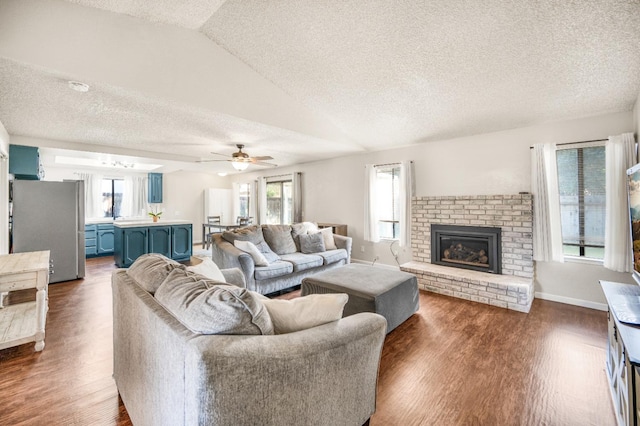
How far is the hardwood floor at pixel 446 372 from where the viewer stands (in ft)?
5.66

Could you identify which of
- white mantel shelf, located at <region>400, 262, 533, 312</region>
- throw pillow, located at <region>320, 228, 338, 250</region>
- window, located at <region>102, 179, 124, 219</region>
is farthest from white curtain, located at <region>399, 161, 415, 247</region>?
window, located at <region>102, 179, 124, 219</region>

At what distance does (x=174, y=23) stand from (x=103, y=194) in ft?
21.2

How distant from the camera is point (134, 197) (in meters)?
7.84

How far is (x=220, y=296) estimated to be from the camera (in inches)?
44.7

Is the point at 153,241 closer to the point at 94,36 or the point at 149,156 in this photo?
the point at 149,156

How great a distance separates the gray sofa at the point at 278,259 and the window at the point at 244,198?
468 cm

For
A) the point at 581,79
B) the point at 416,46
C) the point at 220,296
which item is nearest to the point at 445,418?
the point at 220,296

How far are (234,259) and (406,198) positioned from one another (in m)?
3.06

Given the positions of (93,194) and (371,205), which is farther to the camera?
(93,194)

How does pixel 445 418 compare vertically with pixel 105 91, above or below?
below

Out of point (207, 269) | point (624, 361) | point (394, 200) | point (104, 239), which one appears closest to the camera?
point (624, 361)

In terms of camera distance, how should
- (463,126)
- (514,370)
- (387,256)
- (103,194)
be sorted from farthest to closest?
(103,194) < (387,256) < (463,126) < (514,370)

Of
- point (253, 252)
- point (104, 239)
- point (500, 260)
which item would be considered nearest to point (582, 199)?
point (500, 260)

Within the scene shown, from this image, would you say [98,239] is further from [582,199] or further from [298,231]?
[582,199]
